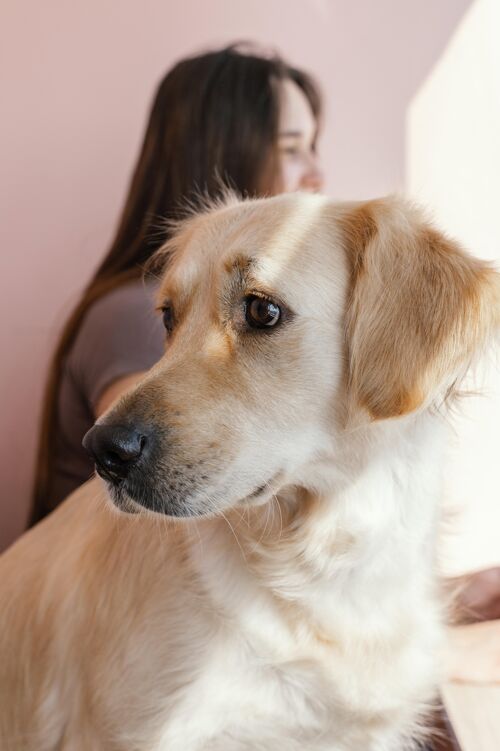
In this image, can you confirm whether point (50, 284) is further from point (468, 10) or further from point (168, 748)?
point (168, 748)

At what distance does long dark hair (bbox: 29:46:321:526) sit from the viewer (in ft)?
5.37

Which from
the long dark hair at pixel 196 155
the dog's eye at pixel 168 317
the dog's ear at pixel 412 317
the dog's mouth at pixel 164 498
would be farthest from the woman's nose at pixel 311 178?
the dog's mouth at pixel 164 498

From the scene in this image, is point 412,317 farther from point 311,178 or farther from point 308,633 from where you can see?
point 311,178

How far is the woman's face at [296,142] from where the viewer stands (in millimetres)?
1697

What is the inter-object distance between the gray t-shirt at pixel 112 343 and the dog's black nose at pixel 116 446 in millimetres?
639

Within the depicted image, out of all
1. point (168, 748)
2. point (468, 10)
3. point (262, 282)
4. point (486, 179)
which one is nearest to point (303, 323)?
point (262, 282)

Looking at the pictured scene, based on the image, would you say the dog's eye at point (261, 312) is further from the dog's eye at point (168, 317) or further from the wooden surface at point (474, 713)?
the wooden surface at point (474, 713)

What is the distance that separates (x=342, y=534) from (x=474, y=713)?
28 cm

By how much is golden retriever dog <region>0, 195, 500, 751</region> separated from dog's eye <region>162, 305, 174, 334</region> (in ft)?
0.09

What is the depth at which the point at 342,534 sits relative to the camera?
0.88 meters

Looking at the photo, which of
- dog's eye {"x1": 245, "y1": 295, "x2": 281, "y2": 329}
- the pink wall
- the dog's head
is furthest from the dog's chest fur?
the pink wall

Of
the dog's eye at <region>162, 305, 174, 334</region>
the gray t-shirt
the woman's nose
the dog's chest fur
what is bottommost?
the dog's chest fur

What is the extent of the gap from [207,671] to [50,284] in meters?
1.47

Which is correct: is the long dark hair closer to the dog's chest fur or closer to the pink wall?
the pink wall
